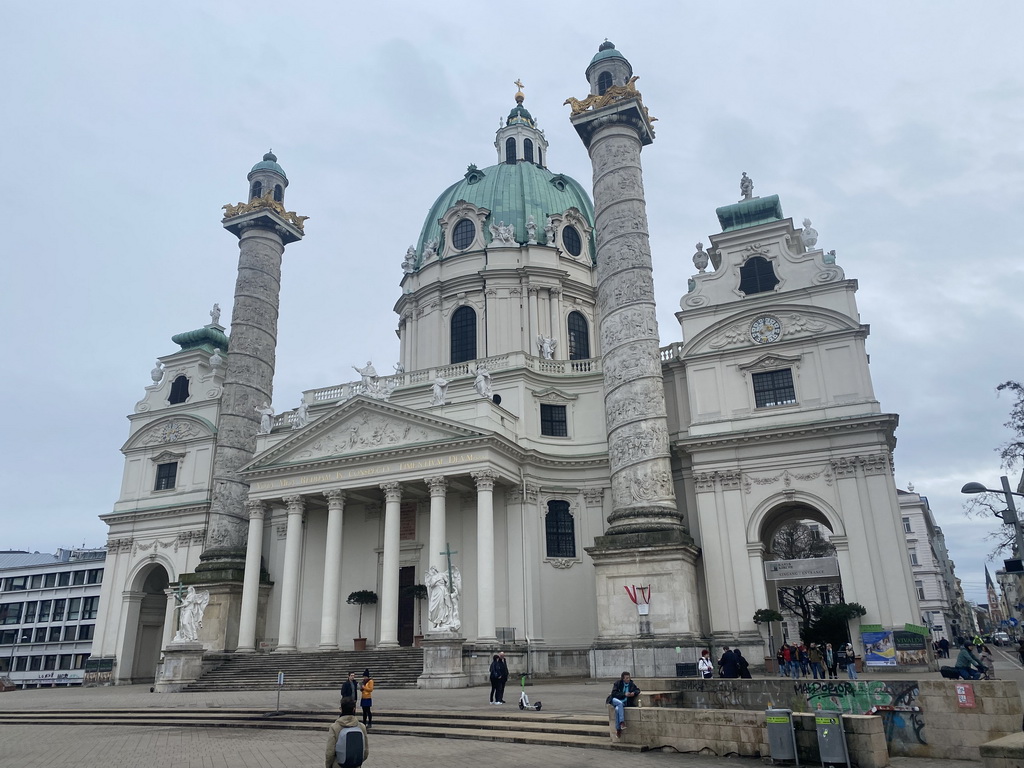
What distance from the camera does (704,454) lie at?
105 ft

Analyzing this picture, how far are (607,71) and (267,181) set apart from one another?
20.7m

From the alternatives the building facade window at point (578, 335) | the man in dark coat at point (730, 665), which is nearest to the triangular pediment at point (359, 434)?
the building facade window at point (578, 335)

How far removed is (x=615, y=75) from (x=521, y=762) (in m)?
30.8

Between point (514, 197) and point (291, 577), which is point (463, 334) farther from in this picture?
point (291, 577)

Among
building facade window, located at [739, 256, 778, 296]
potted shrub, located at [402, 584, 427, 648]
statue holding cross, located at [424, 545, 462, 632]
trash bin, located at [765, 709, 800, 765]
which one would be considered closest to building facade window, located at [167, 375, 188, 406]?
potted shrub, located at [402, 584, 427, 648]

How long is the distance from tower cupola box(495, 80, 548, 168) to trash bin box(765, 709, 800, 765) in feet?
143

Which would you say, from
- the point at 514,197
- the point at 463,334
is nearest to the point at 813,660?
the point at 463,334

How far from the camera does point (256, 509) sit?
35562mm

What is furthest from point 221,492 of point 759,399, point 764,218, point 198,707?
point 764,218

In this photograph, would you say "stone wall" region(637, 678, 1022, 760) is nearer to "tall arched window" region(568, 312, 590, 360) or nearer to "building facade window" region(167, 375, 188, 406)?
"tall arched window" region(568, 312, 590, 360)

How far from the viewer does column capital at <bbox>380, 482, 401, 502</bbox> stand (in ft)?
107

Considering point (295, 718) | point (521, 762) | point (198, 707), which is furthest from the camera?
point (198, 707)

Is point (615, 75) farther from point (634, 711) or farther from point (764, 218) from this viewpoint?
point (634, 711)

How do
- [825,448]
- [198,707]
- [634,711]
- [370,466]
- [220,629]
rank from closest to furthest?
[634,711], [198,707], [825,448], [370,466], [220,629]
